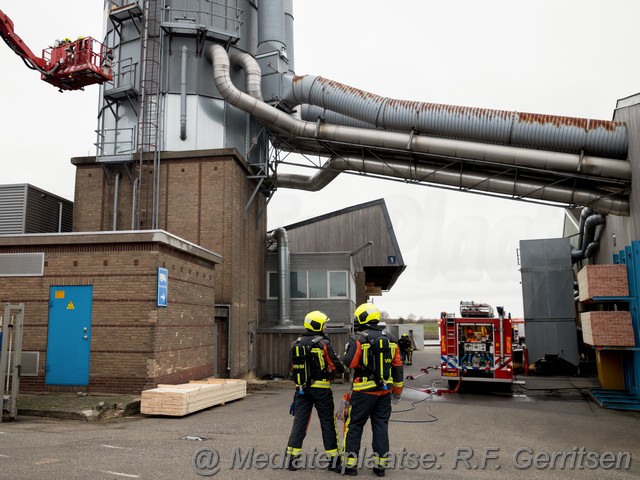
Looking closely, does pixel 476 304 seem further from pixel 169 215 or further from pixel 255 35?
pixel 255 35

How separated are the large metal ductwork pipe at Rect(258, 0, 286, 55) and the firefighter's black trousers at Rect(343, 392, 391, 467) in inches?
766

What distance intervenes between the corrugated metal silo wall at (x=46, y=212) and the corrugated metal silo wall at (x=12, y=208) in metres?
→ 0.17

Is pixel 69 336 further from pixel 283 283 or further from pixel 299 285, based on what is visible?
pixel 299 285

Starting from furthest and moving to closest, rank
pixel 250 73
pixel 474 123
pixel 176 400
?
pixel 250 73 < pixel 474 123 < pixel 176 400

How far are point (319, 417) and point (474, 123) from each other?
47.6 feet

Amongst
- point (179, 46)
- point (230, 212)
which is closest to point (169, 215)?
point (230, 212)

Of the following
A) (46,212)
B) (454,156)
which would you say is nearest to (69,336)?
(46,212)

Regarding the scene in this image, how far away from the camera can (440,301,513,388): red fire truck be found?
1755 cm

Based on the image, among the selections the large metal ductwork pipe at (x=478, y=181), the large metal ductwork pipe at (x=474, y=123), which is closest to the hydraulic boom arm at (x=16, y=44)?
the large metal ductwork pipe at (x=474, y=123)

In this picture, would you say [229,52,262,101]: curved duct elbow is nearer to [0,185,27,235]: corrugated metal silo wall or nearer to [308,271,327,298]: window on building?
[308,271,327,298]: window on building

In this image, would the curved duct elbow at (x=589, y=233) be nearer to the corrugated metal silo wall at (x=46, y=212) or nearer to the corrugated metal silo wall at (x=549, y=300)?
the corrugated metal silo wall at (x=549, y=300)

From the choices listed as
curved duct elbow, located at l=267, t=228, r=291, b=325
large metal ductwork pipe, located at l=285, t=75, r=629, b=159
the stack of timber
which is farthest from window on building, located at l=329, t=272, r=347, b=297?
the stack of timber

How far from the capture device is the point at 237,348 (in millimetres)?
20469

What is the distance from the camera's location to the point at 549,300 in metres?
23.5
